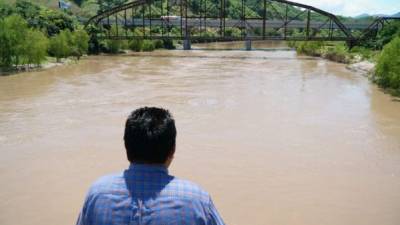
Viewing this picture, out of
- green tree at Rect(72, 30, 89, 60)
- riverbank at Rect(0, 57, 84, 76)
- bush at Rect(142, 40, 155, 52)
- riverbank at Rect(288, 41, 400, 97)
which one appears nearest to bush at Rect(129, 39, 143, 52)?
bush at Rect(142, 40, 155, 52)

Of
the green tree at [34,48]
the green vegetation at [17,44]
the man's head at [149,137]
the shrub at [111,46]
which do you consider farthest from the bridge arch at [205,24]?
the man's head at [149,137]

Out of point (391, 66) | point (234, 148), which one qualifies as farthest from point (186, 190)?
point (391, 66)

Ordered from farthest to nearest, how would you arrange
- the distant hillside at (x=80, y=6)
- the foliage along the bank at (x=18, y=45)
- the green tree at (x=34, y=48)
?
the distant hillside at (x=80, y=6) → the green tree at (x=34, y=48) → the foliage along the bank at (x=18, y=45)

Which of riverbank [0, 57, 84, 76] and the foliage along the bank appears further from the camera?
riverbank [0, 57, 84, 76]

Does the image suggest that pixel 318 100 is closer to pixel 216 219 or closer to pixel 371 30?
pixel 216 219

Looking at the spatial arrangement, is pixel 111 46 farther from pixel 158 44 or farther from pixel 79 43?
pixel 158 44

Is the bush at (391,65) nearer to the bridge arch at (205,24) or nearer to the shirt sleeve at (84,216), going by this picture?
the shirt sleeve at (84,216)

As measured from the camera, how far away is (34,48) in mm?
33094

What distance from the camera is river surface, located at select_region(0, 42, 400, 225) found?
888 cm

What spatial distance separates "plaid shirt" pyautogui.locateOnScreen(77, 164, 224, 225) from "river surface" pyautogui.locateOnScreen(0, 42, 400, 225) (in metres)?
6.35

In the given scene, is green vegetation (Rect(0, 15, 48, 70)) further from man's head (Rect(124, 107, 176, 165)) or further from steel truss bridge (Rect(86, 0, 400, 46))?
man's head (Rect(124, 107, 176, 165))

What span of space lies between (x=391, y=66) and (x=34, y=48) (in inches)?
995

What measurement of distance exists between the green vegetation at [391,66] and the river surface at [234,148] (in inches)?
39.8

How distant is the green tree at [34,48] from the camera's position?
32.7m
